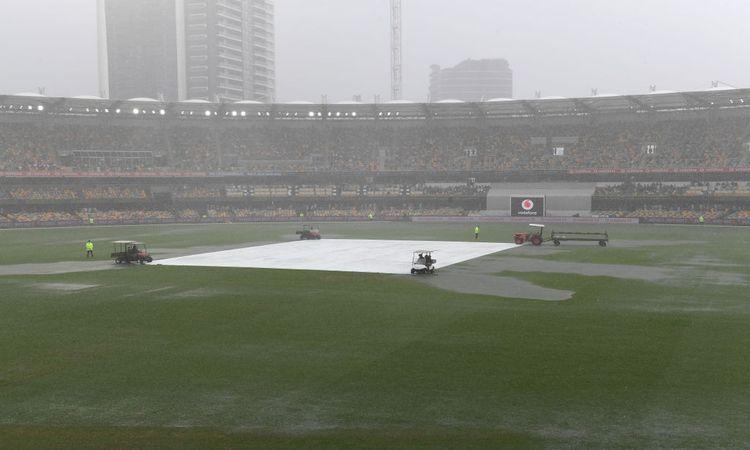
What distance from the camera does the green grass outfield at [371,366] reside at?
37.0 feet

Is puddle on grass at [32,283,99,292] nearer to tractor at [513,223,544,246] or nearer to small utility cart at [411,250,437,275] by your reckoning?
small utility cart at [411,250,437,275]

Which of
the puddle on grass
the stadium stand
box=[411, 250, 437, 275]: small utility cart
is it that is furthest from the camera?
the stadium stand

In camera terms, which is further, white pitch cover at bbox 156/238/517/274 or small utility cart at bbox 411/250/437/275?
white pitch cover at bbox 156/238/517/274

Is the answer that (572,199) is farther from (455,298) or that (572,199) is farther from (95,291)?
(95,291)

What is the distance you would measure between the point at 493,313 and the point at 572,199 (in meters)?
68.8

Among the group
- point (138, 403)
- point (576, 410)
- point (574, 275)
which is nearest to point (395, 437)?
point (576, 410)

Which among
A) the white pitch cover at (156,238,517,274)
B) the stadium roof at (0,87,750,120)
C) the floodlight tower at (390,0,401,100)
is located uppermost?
the floodlight tower at (390,0,401,100)

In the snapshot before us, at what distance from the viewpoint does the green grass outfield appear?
11289 mm

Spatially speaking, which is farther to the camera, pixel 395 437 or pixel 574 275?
pixel 574 275

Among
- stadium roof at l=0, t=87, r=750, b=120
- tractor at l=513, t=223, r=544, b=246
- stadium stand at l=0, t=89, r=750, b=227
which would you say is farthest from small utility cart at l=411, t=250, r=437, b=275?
stadium roof at l=0, t=87, r=750, b=120

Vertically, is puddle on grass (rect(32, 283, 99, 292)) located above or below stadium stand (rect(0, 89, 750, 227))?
below

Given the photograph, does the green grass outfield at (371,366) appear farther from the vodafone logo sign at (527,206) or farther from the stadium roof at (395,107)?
the stadium roof at (395,107)

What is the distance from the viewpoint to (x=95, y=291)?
26891 millimetres

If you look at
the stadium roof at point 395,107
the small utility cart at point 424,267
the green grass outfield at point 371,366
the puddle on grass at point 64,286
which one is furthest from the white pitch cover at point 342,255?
the stadium roof at point 395,107
